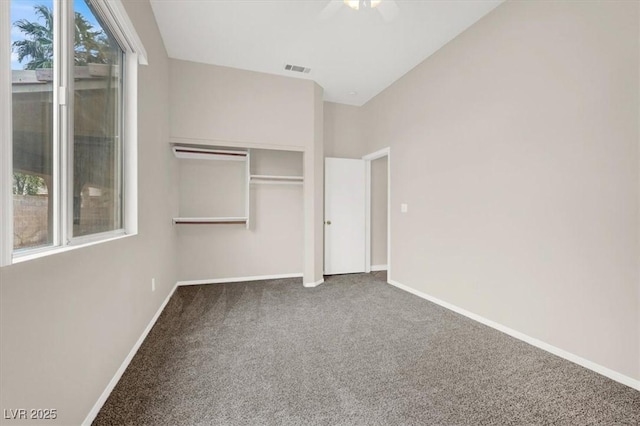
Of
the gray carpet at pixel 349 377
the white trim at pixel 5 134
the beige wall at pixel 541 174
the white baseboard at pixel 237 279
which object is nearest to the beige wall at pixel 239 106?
the beige wall at pixel 541 174

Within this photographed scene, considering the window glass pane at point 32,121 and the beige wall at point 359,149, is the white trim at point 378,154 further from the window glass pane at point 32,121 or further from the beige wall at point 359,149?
the window glass pane at point 32,121

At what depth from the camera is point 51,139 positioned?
4.26 ft

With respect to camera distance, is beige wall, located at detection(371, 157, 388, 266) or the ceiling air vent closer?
the ceiling air vent

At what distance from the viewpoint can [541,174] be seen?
227 cm

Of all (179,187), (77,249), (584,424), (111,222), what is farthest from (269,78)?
(584,424)

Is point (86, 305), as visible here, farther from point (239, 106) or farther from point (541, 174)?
point (541, 174)

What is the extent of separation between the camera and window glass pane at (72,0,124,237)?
1.54 meters

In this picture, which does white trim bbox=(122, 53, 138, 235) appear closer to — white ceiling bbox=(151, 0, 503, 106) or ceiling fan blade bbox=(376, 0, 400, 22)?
white ceiling bbox=(151, 0, 503, 106)

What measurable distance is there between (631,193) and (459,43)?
2.14 meters

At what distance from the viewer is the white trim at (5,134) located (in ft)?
2.86

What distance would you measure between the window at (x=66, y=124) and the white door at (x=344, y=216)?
116 inches

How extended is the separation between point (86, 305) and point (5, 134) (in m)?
0.90

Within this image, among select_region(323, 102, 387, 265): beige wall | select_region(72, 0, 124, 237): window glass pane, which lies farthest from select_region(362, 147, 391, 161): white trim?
select_region(72, 0, 124, 237): window glass pane

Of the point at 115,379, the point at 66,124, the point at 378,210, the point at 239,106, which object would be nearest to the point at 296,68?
the point at 239,106
